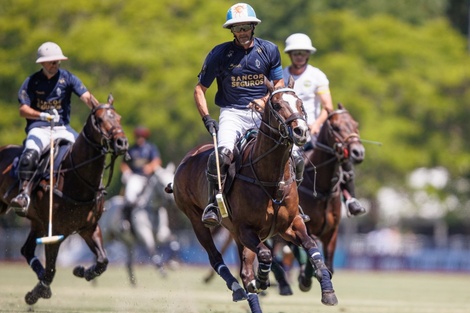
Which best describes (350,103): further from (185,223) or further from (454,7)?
(454,7)

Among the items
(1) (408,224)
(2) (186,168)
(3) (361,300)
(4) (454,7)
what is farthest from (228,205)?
(4) (454,7)

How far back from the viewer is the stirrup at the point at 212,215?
12.0 metres

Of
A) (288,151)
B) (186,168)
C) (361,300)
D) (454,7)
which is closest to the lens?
(288,151)

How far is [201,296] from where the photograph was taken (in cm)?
1772

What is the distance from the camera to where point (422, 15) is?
48.8 meters

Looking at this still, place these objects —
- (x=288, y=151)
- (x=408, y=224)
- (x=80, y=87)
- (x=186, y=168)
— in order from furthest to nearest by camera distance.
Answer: (x=408, y=224)
(x=80, y=87)
(x=186, y=168)
(x=288, y=151)

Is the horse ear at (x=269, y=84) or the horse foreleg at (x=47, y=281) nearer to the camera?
the horse ear at (x=269, y=84)

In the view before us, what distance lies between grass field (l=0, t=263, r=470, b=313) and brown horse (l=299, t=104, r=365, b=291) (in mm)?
943

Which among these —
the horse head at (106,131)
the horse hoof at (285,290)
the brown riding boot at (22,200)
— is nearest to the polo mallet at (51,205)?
the brown riding boot at (22,200)

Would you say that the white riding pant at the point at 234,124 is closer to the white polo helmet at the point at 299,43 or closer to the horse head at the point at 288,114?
the horse head at the point at 288,114

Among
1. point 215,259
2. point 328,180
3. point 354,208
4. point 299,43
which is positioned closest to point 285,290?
point 354,208

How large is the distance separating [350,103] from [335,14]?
4.21 meters

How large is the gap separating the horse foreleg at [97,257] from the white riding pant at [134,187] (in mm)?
8270

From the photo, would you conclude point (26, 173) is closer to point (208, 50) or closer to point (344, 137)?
point (344, 137)
